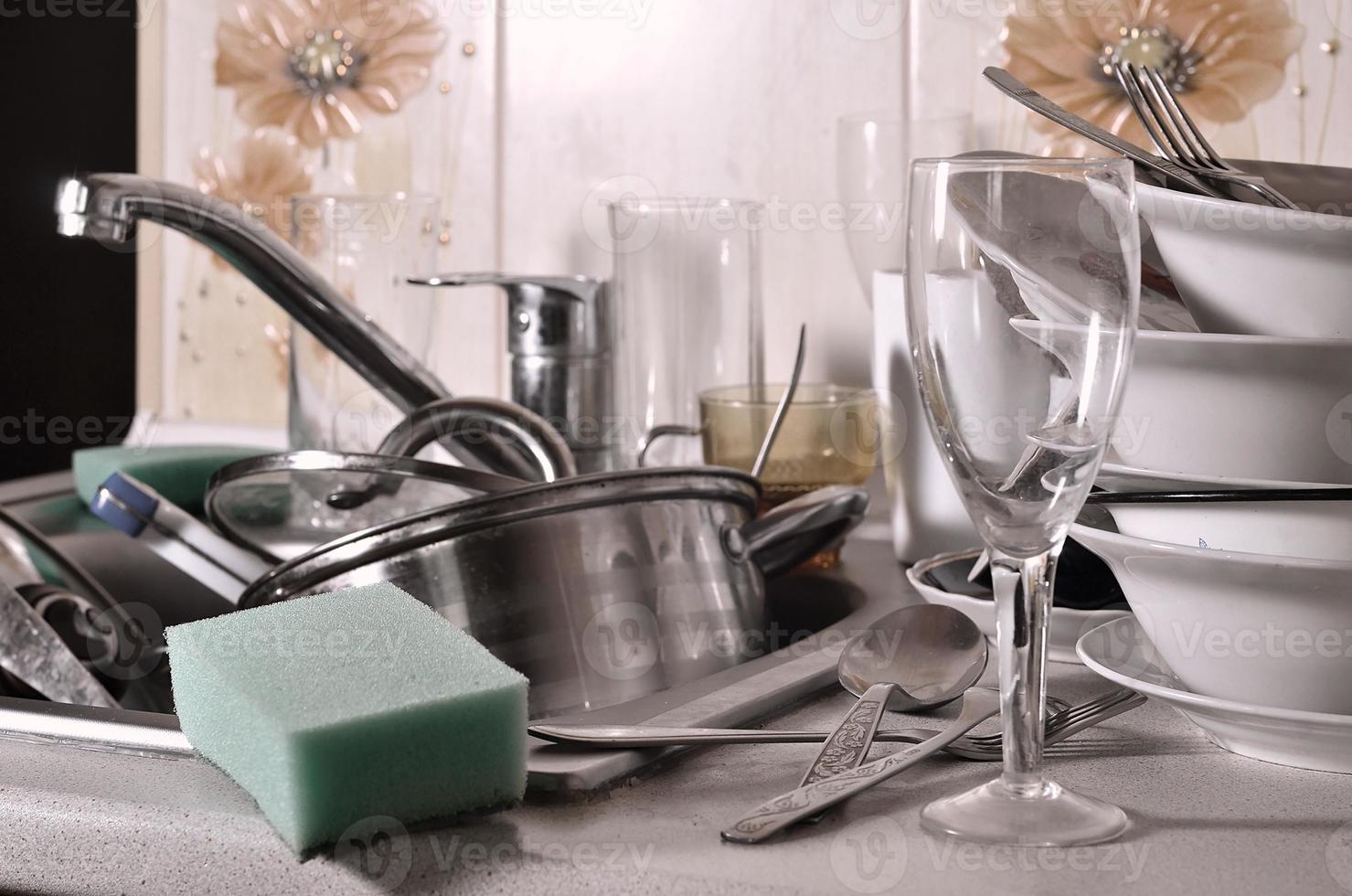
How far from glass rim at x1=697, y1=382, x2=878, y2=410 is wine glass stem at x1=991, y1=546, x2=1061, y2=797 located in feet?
1.31

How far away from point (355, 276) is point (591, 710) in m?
0.50

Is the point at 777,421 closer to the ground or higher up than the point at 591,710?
higher up

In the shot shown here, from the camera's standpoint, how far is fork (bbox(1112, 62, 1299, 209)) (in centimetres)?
49

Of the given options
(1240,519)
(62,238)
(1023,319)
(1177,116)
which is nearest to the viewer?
(1023,319)

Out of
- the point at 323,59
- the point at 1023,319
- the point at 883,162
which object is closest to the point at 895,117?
the point at 883,162

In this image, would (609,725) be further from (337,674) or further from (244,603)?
(244,603)

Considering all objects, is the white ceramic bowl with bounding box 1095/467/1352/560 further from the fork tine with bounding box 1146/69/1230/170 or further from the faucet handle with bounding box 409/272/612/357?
the faucet handle with bounding box 409/272/612/357

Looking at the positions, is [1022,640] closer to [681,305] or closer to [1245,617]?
[1245,617]

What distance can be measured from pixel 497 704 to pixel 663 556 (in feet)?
0.80

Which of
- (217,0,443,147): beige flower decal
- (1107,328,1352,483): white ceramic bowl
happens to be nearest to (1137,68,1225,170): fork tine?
(1107,328,1352,483): white ceramic bowl

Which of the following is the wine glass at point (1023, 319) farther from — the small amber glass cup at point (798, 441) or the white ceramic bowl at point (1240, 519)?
the small amber glass cup at point (798, 441)

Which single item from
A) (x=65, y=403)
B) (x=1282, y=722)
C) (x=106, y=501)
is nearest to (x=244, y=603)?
(x=106, y=501)

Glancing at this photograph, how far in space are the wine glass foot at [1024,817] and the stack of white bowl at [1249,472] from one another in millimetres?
66

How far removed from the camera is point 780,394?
880 millimetres
